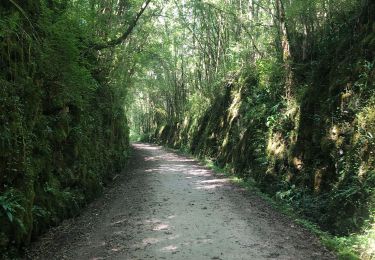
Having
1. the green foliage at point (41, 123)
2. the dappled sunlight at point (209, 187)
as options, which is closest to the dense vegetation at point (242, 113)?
the green foliage at point (41, 123)

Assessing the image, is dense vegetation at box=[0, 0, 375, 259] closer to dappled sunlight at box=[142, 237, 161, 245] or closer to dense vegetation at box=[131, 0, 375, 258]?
dense vegetation at box=[131, 0, 375, 258]

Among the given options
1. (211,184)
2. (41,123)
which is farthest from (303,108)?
(41,123)

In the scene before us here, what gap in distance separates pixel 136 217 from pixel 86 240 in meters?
1.54

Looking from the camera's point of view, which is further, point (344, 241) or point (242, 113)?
point (242, 113)

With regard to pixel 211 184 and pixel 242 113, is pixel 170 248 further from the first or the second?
pixel 242 113

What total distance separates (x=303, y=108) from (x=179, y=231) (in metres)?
5.52

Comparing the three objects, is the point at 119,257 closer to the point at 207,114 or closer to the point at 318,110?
the point at 318,110

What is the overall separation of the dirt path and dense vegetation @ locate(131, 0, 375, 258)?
1.04 m

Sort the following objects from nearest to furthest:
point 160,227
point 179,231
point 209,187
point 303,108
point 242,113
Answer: point 179,231
point 160,227
point 303,108
point 209,187
point 242,113

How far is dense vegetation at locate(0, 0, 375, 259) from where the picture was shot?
601 centimetres

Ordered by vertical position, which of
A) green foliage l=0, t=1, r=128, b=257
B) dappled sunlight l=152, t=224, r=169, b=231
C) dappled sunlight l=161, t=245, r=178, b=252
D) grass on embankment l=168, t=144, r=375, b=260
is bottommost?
dappled sunlight l=161, t=245, r=178, b=252

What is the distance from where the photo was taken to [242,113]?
15984 millimetres

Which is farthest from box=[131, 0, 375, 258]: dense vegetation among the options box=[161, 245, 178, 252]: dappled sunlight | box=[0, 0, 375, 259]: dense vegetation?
box=[161, 245, 178, 252]: dappled sunlight

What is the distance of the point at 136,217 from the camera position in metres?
8.01
